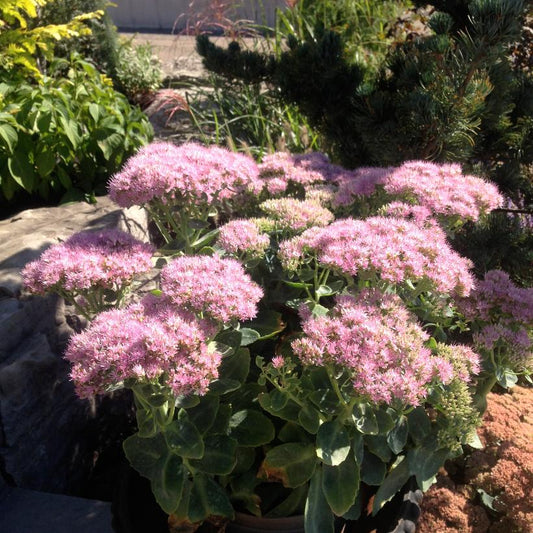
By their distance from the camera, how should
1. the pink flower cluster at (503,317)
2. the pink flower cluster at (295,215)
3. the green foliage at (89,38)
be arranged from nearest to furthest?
the pink flower cluster at (503,317) < the pink flower cluster at (295,215) < the green foliage at (89,38)

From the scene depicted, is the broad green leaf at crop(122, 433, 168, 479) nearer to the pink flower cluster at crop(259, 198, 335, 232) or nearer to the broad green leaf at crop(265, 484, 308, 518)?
the broad green leaf at crop(265, 484, 308, 518)

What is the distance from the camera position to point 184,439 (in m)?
1.39

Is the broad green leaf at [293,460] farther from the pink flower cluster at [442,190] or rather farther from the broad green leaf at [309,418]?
the pink flower cluster at [442,190]

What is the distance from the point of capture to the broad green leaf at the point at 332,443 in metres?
1.35

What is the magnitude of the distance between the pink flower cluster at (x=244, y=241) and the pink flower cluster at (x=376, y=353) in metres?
0.37

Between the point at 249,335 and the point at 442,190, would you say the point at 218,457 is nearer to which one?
the point at 249,335

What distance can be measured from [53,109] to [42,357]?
1.28m

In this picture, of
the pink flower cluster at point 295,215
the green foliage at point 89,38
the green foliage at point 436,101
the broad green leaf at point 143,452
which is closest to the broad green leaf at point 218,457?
the broad green leaf at point 143,452

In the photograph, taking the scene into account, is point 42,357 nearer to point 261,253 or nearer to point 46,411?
point 46,411

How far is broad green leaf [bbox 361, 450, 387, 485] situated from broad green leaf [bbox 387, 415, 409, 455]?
0.23 feet

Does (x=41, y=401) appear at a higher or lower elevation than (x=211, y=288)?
lower

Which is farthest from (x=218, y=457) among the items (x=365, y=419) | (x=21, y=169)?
(x=21, y=169)

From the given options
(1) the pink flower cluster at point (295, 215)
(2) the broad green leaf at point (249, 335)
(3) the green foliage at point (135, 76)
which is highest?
(1) the pink flower cluster at point (295, 215)

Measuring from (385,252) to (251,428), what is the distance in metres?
0.63
